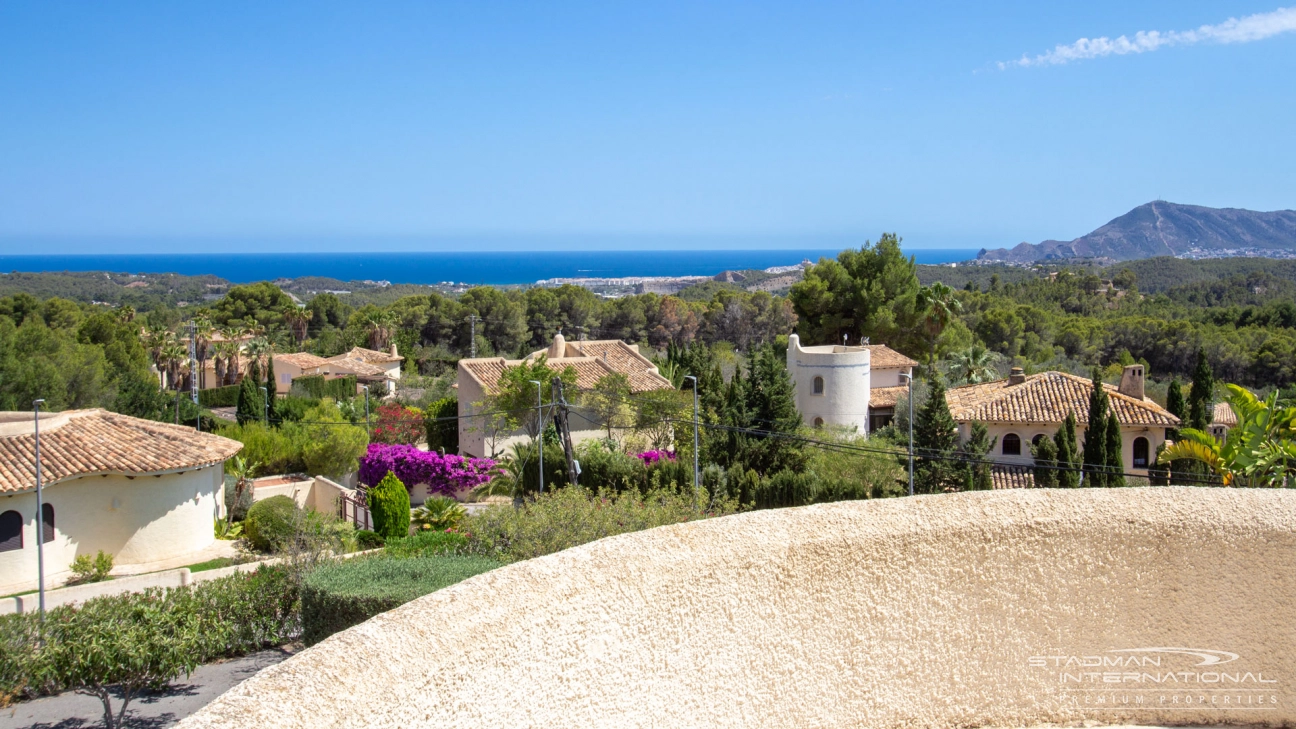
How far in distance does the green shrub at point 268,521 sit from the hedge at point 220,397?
3184 cm

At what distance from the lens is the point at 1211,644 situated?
604cm

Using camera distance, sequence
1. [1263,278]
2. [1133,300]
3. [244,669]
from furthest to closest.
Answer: [1263,278] < [1133,300] < [244,669]

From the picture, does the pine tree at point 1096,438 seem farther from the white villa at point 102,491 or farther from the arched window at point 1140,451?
the white villa at point 102,491

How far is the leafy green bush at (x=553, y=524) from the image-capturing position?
Answer: 1348 centimetres

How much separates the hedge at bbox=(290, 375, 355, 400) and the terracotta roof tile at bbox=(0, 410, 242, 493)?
85.3 ft

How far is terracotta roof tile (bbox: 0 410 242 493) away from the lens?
20.5 meters

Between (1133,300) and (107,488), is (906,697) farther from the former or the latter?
(1133,300)

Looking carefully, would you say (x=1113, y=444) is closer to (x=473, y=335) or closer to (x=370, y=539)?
(x=370, y=539)

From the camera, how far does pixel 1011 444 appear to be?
31.3 meters

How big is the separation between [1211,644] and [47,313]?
67.4 metres

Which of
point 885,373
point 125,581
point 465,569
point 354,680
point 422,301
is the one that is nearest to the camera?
point 354,680

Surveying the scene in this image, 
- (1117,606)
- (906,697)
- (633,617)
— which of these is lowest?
(906,697)

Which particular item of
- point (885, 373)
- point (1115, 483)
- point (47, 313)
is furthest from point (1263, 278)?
point (47, 313)

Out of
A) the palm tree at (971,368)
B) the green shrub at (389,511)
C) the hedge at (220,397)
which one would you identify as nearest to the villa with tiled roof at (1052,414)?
the palm tree at (971,368)
